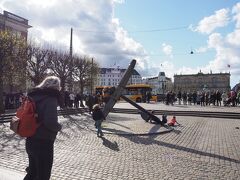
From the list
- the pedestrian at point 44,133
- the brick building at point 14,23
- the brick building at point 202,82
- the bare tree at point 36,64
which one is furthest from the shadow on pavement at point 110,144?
the brick building at point 202,82

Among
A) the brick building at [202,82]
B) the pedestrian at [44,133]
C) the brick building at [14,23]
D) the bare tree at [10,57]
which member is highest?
the brick building at [14,23]

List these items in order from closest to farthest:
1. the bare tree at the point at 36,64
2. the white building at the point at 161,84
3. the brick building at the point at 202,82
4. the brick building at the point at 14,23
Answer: the bare tree at the point at 36,64, the brick building at the point at 14,23, the white building at the point at 161,84, the brick building at the point at 202,82

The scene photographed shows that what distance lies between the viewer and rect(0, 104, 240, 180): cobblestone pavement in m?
7.85

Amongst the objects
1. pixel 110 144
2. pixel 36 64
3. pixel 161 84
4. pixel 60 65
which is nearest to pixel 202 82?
pixel 161 84

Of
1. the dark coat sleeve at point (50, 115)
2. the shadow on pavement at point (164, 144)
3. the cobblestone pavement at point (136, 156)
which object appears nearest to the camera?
the dark coat sleeve at point (50, 115)

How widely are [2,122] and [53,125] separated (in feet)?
51.0

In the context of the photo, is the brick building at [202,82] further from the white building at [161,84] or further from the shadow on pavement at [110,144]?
the shadow on pavement at [110,144]

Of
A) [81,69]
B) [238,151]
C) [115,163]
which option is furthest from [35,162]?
[81,69]

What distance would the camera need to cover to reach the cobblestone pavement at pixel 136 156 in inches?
309

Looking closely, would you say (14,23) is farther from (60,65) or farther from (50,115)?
(50,115)

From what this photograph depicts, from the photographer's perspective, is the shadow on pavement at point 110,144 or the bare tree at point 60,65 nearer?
the shadow on pavement at point 110,144

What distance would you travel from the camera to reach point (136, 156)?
32.7 feet

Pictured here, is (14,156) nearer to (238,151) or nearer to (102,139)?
(102,139)

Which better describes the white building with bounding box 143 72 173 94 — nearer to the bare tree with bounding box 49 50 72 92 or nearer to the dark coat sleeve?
the bare tree with bounding box 49 50 72 92
